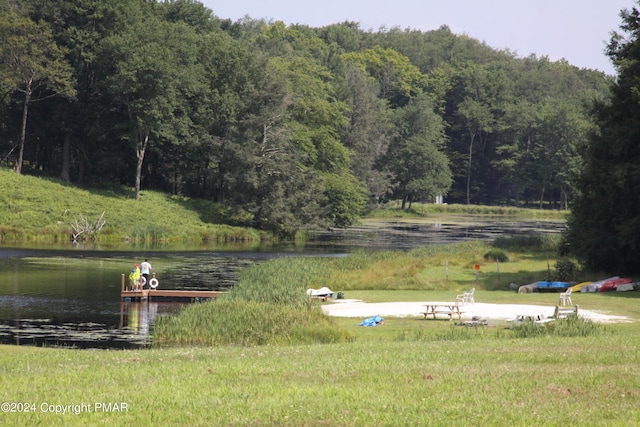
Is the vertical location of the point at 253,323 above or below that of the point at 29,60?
below

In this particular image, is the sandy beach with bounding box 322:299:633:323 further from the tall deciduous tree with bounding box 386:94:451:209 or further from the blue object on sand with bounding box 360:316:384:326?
the tall deciduous tree with bounding box 386:94:451:209

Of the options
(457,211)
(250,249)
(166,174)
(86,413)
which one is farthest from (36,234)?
(457,211)

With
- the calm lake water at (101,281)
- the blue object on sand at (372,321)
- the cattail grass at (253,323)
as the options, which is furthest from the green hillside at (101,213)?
the blue object on sand at (372,321)

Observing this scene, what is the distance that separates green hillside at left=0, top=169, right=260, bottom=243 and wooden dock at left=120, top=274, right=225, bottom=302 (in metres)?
31.0

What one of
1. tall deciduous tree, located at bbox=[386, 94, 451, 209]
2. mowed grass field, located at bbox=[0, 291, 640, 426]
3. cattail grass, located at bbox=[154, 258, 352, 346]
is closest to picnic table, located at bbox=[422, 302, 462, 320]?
cattail grass, located at bbox=[154, 258, 352, 346]

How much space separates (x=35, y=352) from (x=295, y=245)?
54579 mm

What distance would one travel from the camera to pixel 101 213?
77.1 m

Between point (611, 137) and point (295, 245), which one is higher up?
point (611, 137)

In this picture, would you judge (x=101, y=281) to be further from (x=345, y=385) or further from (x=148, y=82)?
(x=148, y=82)

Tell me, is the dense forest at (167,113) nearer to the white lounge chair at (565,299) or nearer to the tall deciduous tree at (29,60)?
the tall deciduous tree at (29,60)

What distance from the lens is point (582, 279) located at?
143 feet

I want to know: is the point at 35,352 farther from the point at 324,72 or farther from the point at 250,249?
the point at 324,72

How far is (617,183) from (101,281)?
83.2ft

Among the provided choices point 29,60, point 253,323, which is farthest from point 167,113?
point 253,323
